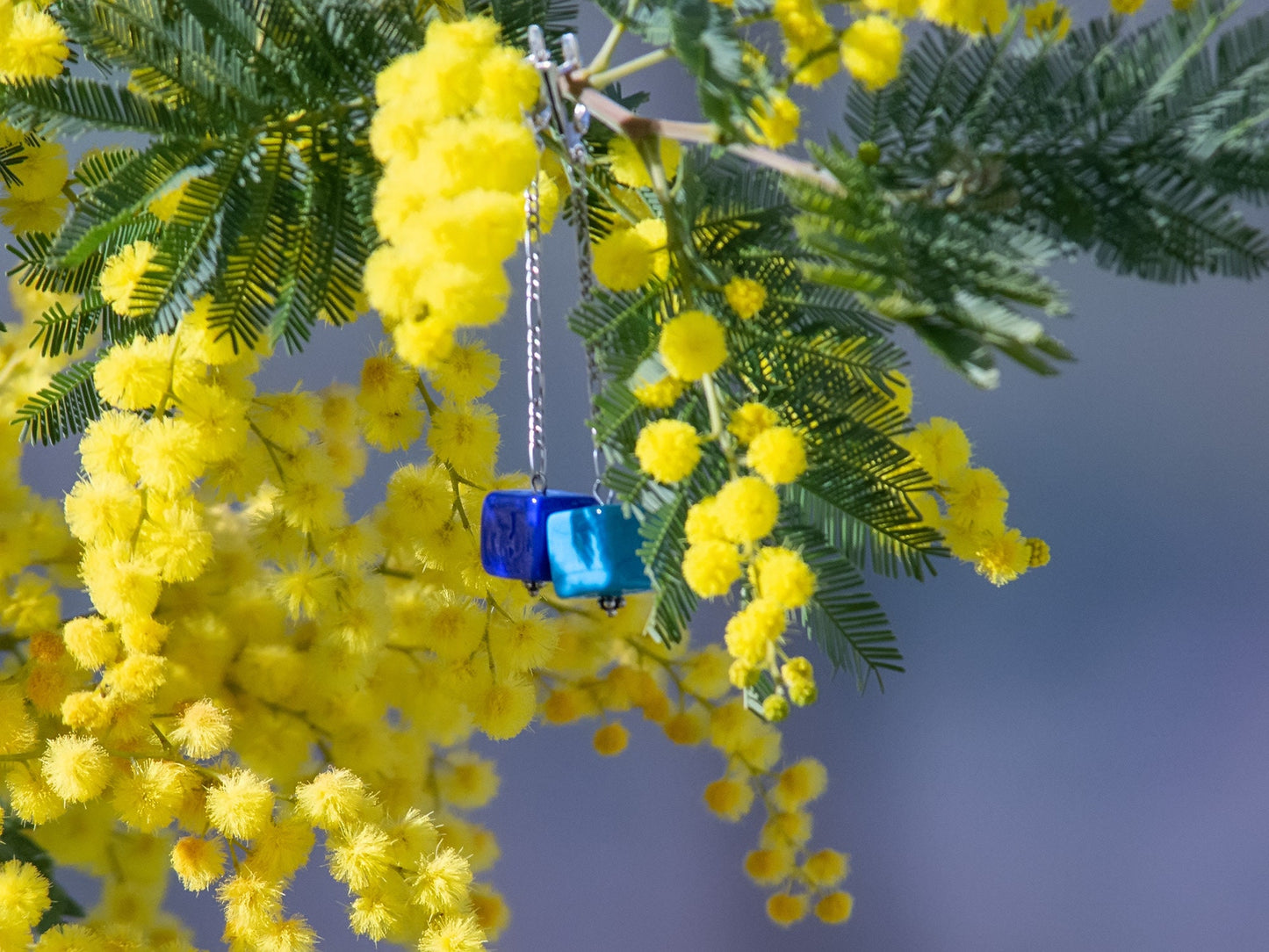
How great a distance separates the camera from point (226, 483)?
0.64 meters

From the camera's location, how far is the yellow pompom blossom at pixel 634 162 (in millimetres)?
571

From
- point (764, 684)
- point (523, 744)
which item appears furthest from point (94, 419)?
point (523, 744)

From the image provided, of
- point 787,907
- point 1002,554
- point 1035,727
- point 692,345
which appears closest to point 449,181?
point 692,345

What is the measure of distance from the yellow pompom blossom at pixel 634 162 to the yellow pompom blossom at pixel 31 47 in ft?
0.82

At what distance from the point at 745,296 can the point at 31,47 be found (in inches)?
13.2

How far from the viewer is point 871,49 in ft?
1.36

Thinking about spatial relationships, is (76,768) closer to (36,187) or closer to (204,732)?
(204,732)

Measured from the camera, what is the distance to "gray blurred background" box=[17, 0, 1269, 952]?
4.06 feet

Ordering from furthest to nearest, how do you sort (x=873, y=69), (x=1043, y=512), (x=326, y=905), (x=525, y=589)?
(x=1043, y=512)
(x=326, y=905)
(x=525, y=589)
(x=873, y=69)

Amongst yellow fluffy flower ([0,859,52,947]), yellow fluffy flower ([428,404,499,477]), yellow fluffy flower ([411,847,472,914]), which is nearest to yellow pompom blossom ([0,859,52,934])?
yellow fluffy flower ([0,859,52,947])

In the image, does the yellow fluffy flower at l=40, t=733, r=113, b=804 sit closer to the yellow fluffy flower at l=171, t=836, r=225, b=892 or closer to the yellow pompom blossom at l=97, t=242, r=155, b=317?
the yellow fluffy flower at l=171, t=836, r=225, b=892

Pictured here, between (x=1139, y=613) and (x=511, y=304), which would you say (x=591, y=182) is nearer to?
Result: (x=511, y=304)

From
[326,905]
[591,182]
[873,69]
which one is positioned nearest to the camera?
[873,69]

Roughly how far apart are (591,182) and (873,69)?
206mm
